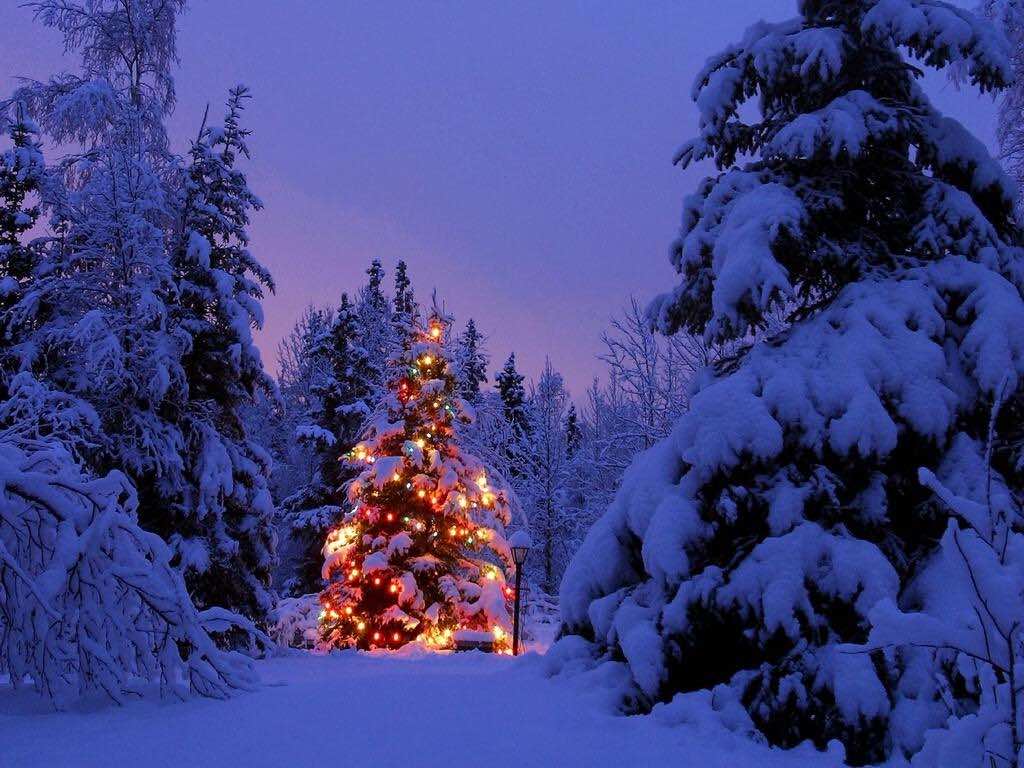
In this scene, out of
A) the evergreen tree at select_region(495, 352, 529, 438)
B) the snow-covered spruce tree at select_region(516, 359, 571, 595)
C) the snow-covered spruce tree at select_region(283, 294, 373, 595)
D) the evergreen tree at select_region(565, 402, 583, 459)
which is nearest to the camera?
the snow-covered spruce tree at select_region(283, 294, 373, 595)

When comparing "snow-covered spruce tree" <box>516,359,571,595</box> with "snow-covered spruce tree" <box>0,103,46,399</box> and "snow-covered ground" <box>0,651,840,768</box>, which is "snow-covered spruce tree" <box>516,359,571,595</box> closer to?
"snow-covered spruce tree" <box>0,103,46,399</box>

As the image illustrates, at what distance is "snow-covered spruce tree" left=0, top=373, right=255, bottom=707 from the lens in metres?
5.36

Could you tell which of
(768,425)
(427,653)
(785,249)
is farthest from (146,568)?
(427,653)

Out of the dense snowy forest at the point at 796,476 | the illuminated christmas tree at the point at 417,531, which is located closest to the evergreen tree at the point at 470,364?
Result: the illuminated christmas tree at the point at 417,531

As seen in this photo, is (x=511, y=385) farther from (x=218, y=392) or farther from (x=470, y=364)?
(x=218, y=392)

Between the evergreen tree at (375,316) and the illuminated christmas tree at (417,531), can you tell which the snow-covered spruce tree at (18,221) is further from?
the evergreen tree at (375,316)

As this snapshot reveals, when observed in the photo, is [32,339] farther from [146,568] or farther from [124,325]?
[146,568]

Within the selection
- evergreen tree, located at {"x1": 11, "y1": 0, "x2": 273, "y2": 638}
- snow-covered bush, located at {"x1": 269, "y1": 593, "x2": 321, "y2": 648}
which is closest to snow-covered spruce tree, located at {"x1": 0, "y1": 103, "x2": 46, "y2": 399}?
evergreen tree, located at {"x1": 11, "y1": 0, "x2": 273, "y2": 638}

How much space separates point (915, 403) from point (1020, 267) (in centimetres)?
208

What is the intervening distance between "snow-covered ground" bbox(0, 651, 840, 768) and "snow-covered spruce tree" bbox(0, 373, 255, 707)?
272 millimetres

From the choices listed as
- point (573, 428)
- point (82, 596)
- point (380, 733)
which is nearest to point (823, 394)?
point (380, 733)

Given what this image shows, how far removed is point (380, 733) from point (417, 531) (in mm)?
11790

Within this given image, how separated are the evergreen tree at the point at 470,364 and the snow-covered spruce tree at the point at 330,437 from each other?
370cm

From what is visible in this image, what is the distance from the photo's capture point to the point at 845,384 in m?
5.68
